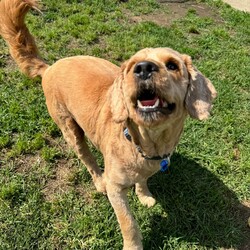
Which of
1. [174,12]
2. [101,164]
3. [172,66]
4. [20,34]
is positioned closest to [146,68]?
[172,66]

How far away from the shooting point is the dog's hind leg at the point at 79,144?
3.78m

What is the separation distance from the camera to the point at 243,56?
6.33 metres

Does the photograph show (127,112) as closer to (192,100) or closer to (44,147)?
(192,100)

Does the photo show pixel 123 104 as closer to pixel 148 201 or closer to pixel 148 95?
pixel 148 95

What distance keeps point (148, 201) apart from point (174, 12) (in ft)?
17.3

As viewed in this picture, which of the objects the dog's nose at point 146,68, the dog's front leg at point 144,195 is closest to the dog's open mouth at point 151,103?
the dog's nose at point 146,68

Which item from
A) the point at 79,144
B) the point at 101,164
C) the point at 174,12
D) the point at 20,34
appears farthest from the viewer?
the point at 174,12

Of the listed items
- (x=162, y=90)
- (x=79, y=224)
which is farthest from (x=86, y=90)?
(x=79, y=224)

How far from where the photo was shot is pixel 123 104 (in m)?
2.75

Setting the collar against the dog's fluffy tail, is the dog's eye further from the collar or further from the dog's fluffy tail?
the dog's fluffy tail

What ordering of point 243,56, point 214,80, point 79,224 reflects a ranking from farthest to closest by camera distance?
point 243,56, point 214,80, point 79,224

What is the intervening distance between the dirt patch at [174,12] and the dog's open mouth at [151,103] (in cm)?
488

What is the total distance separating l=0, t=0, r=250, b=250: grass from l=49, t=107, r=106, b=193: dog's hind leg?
17 cm

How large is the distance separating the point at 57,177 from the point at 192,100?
1992 millimetres
